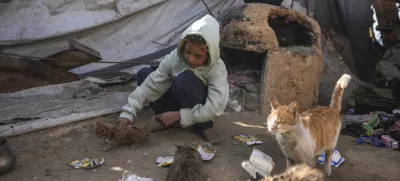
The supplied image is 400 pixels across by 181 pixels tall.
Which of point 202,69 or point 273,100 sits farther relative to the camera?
point 202,69

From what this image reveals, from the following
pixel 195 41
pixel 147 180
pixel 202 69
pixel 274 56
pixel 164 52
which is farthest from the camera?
pixel 164 52

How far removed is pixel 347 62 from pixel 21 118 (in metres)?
5.57

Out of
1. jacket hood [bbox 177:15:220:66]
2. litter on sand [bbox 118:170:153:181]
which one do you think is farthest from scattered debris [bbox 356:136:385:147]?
litter on sand [bbox 118:170:153:181]

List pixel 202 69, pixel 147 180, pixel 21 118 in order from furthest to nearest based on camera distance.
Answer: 1. pixel 21 118
2. pixel 202 69
3. pixel 147 180

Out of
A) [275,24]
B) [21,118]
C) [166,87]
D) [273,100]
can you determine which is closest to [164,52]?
[275,24]

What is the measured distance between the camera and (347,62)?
6.56m

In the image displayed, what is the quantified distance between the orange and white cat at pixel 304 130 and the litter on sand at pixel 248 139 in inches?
24.2

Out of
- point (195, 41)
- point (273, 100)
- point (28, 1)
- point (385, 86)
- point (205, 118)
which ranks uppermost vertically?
point (28, 1)

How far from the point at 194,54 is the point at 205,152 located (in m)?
0.84

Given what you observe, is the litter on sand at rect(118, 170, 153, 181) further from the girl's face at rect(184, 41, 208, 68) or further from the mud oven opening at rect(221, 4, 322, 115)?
the mud oven opening at rect(221, 4, 322, 115)

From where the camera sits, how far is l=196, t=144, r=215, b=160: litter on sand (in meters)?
2.91

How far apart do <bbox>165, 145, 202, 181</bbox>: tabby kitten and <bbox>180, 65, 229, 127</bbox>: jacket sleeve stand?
0.38 m

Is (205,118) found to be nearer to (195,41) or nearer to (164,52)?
(195,41)

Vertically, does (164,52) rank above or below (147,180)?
above
